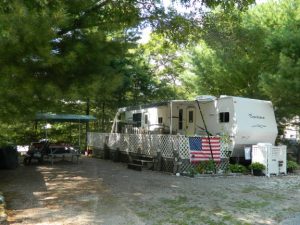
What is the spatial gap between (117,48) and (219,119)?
19.3 ft

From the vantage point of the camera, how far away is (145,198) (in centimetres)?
789

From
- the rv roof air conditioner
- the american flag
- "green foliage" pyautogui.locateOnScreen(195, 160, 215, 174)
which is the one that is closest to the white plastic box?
the american flag

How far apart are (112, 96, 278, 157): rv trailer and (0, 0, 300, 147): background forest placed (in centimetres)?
161

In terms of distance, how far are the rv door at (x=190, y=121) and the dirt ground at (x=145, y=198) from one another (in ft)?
11.2

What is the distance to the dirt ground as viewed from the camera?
20.4 ft

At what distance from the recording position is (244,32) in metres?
10.7

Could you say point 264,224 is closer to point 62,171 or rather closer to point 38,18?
point 38,18

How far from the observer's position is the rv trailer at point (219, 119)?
12891mm

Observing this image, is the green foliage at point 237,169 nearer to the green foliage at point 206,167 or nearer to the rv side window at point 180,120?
the green foliage at point 206,167

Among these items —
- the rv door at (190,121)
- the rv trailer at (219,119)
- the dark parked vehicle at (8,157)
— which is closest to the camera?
the dark parked vehicle at (8,157)

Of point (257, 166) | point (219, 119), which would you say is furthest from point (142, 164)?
point (257, 166)

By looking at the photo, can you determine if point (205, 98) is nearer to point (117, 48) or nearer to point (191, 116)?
point (191, 116)

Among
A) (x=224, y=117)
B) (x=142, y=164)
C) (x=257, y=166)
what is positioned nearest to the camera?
(x=257, y=166)

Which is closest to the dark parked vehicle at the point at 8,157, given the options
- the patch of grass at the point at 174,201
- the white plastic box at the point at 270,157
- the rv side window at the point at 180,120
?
the rv side window at the point at 180,120
